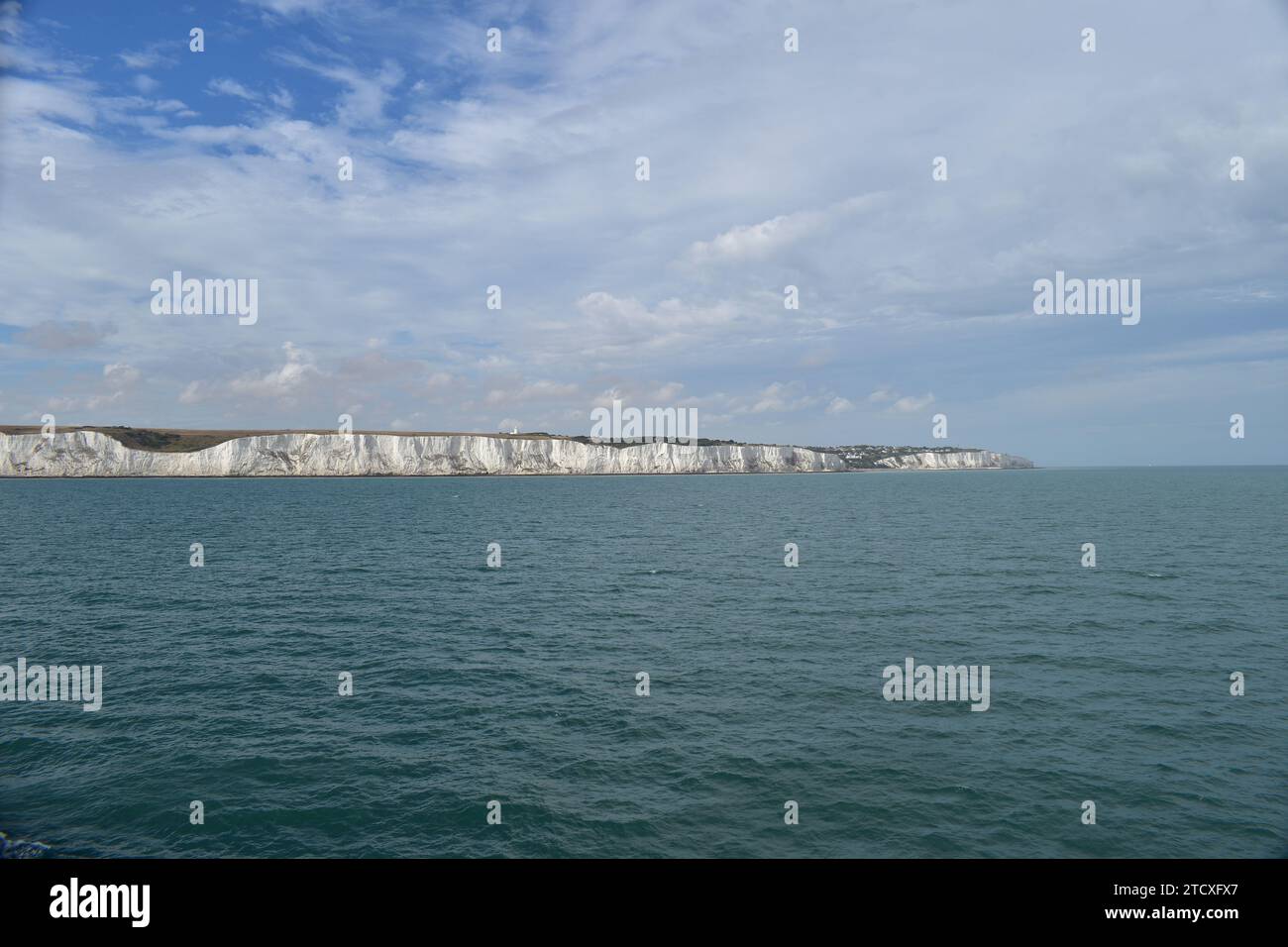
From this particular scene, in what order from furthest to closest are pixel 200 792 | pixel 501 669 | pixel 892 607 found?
pixel 892 607, pixel 501 669, pixel 200 792
